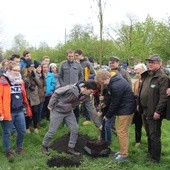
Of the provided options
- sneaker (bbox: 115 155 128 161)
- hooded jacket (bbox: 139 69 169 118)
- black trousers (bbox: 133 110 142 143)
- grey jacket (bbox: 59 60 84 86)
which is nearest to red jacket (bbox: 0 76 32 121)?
sneaker (bbox: 115 155 128 161)

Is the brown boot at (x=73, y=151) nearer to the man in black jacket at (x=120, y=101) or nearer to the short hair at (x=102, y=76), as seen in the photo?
the man in black jacket at (x=120, y=101)

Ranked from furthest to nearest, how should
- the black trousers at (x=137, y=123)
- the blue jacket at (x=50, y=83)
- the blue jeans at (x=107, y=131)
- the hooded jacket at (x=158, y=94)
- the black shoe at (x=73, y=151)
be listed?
the blue jacket at (x=50, y=83)
the black trousers at (x=137, y=123)
the blue jeans at (x=107, y=131)
the black shoe at (x=73, y=151)
the hooded jacket at (x=158, y=94)

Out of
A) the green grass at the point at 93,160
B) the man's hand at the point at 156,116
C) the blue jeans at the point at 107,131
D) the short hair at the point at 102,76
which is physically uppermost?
the short hair at the point at 102,76

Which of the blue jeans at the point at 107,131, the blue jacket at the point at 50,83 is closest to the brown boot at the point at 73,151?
the blue jeans at the point at 107,131

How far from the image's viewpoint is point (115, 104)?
6238mm

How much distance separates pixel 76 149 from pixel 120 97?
5.86 ft

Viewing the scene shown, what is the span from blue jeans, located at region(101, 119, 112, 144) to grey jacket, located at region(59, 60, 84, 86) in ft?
5.75

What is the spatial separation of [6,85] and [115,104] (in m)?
2.18

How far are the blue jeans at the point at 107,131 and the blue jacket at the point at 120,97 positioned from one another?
32.5 inches

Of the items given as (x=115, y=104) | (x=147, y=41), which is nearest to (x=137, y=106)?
(x=115, y=104)

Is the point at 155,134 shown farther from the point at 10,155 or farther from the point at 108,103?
the point at 10,155

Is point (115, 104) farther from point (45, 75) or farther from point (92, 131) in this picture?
point (45, 75)

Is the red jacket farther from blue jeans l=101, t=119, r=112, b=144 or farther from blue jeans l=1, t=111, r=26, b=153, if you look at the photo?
blue jeans l=101, t=119, r=112, b=144

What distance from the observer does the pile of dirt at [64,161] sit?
20.4ft
